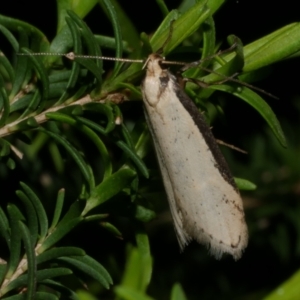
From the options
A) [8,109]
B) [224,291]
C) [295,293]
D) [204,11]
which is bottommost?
[224,291]

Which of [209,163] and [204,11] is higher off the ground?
[204,11]

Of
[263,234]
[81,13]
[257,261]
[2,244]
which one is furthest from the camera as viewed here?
[257,261]

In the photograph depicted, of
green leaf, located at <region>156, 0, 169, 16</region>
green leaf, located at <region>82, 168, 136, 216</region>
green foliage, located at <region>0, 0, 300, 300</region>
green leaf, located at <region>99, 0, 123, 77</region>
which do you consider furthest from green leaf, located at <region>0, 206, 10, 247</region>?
green leaf, located at <region>156, 0, 169, 16</region>

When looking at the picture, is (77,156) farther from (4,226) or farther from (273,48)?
(273,48)

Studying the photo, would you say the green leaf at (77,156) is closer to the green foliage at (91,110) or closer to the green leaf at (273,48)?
the green foliage at (91,110)

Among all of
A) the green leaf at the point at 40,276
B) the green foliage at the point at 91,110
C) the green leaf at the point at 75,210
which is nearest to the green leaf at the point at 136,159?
the green foliage at the point at 91,110

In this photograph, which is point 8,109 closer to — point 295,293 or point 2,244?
point 295,293

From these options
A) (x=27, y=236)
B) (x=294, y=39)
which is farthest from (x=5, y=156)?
(x=294, y=39)

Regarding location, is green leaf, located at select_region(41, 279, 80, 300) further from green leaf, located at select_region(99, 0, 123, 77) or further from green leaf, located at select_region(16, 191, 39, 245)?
green leaf, located at select_region(99, 0, 123, 77)

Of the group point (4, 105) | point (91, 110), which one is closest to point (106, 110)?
point (91, 110)
